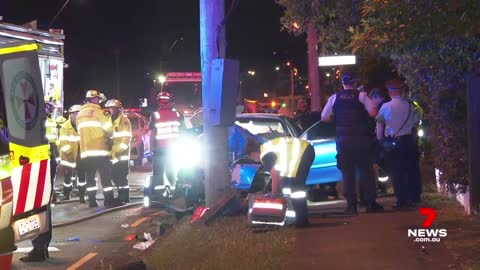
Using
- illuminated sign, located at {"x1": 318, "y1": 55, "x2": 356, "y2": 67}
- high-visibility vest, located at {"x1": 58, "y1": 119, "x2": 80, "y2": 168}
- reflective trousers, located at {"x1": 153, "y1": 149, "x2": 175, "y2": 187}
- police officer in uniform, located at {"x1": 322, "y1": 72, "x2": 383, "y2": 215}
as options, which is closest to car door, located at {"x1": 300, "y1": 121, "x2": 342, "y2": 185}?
police officer in uniform, located at {"x1": 322, "y1": 72, "x2": 383, "y2": 215}

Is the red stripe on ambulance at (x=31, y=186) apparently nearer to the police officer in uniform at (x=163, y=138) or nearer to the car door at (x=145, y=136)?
the police officer in uniform at (x=163, y=138)

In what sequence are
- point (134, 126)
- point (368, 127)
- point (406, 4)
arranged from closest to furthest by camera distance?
point (406, 4)
point (368, 127)
point (134, 126)

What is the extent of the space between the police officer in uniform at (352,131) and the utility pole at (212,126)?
146 cm

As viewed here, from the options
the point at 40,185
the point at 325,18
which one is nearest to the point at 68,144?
the point at 325,18

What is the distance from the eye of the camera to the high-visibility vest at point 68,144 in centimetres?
1379

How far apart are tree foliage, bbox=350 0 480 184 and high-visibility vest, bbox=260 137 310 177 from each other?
1.80m

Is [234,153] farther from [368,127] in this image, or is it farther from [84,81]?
[84,81]

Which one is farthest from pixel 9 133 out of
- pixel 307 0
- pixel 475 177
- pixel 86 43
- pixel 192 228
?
pixel 86 43

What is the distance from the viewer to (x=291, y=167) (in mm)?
8422

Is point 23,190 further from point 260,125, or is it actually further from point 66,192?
point 66,192

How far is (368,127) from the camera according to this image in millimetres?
9141

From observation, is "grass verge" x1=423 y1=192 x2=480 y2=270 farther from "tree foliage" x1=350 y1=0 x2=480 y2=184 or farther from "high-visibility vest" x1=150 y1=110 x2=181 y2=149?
"high-visibility vest" x1=150 y1=110 x2=181 y2=149

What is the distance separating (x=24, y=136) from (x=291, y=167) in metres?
3.37

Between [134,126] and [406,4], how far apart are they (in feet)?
57.6
